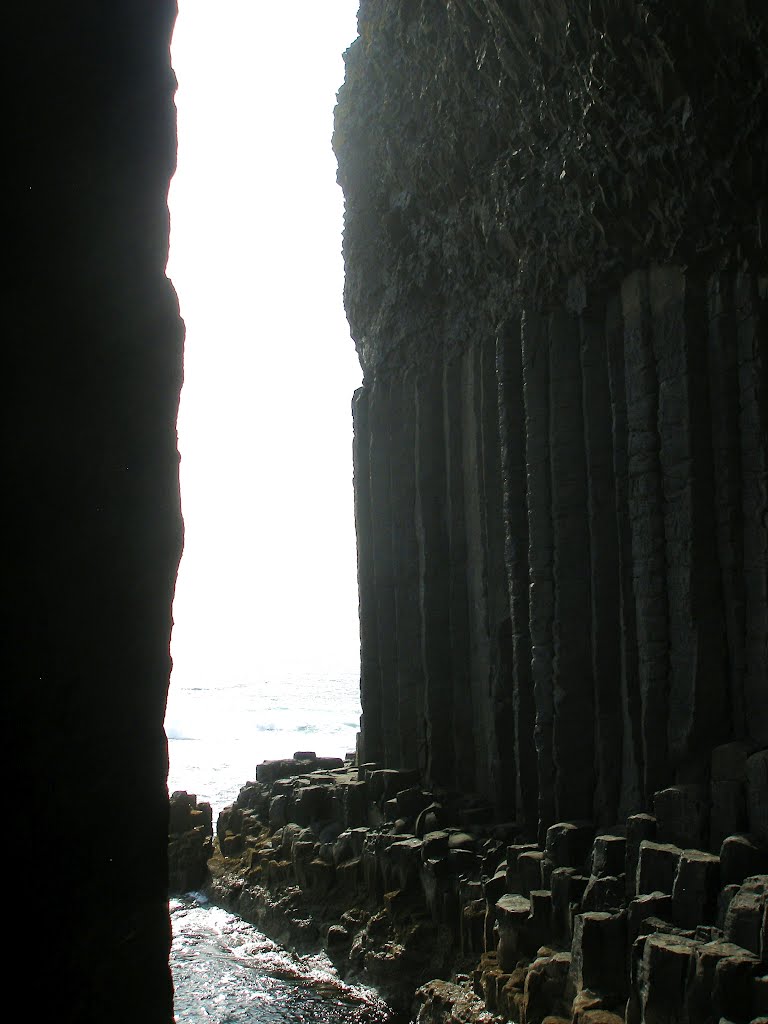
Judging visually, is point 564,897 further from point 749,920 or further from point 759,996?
point 759,996

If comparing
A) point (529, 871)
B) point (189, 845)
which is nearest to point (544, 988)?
point (529, 871)

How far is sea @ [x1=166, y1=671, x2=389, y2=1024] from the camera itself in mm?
10828

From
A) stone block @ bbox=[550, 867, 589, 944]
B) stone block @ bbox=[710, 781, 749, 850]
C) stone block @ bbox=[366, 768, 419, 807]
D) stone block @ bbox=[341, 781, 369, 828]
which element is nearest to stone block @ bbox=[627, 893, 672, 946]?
stone block @ bbox=[710, 781, 749, 850]

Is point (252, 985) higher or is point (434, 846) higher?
point (434, 846)

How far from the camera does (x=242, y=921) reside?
1446cm

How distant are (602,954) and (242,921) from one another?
302 inches

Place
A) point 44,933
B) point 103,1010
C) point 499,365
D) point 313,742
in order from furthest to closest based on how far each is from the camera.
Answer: point 313,742, point 499,365, point 103,1010, point 44,933

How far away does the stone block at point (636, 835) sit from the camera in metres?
8.88

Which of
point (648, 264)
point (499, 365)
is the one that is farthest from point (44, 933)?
point (499, 365)

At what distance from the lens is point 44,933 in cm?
193

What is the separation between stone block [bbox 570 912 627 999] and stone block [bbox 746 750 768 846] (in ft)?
4.20

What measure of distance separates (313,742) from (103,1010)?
A: 51215 millimetres

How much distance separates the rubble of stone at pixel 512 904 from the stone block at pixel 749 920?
0.04 feet

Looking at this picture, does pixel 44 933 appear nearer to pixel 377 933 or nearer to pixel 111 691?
pixel 111 691
